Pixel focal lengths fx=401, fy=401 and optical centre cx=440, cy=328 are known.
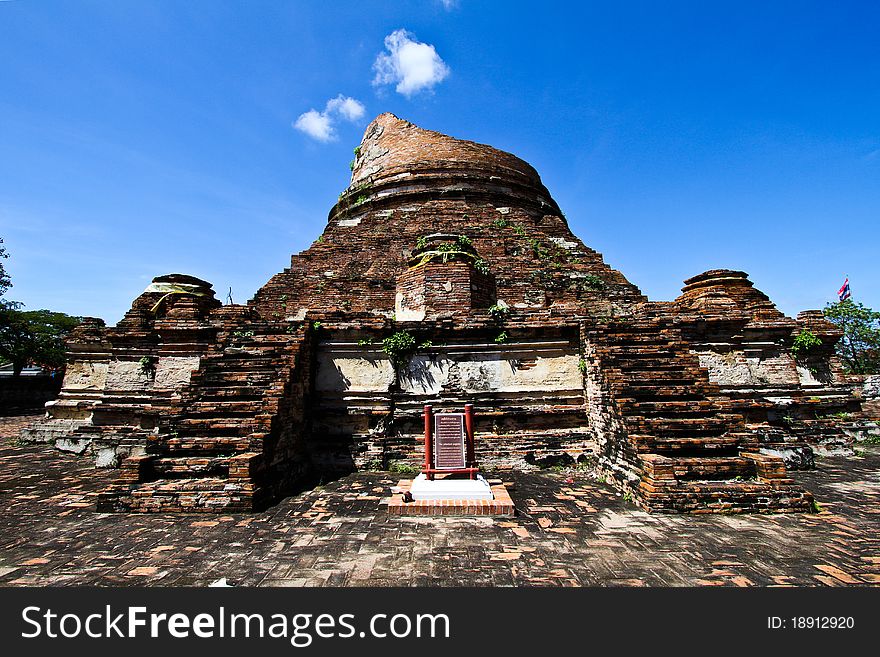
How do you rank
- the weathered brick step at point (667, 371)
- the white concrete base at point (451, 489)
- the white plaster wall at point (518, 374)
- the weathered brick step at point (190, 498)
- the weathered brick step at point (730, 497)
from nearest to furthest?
the weathered brick step at point (730, 497)
the weathered brick step at point (190, 498)
the white concrete base at point (451, 489)
the weathered brick step at point (667, 371)
the white plaster wall at point (518, 374)

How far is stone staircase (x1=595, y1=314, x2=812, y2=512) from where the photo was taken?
4.33m

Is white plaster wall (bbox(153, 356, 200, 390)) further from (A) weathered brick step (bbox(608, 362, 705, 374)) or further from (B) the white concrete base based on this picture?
(A) weathered brick step (bbox(608, 362, 705, 374))

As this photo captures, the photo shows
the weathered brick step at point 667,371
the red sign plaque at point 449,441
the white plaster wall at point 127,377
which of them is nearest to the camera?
the red sign plaque at point 449,441

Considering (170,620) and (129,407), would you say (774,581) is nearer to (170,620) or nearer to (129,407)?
(170,620)

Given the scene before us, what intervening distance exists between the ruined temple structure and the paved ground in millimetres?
426

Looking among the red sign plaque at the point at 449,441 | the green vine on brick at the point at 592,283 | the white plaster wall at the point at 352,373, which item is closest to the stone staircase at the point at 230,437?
the white plaster wall at the point at 352,373

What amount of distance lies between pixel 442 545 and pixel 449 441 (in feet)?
5.77

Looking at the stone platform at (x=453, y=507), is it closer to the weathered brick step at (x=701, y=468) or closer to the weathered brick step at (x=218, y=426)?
the weathered brick step at (x=701, y=468)

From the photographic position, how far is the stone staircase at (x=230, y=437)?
450cm

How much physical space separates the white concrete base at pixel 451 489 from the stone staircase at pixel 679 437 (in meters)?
1.82

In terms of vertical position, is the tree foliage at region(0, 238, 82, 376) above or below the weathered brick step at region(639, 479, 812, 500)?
above

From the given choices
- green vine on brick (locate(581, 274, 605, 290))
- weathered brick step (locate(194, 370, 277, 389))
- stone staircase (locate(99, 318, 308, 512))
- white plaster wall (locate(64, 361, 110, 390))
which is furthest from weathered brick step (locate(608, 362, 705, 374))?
white plaster wall (locate(64, 361, 110, 390))

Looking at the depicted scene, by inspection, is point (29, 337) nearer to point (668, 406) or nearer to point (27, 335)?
point (27, 335)

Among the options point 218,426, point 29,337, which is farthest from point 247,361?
point 29,337
